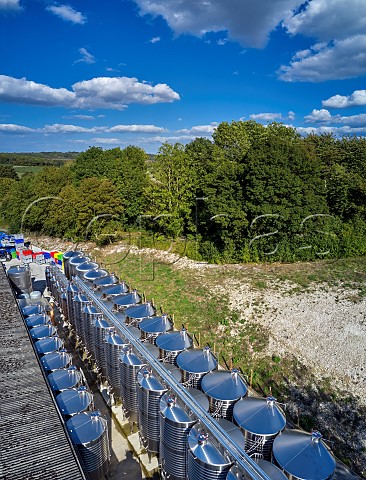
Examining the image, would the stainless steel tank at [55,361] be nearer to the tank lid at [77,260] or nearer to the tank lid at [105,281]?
the tank lid at [105,281]

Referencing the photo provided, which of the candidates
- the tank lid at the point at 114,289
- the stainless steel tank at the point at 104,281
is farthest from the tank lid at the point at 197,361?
the stainless steel tank at the point at 104,281

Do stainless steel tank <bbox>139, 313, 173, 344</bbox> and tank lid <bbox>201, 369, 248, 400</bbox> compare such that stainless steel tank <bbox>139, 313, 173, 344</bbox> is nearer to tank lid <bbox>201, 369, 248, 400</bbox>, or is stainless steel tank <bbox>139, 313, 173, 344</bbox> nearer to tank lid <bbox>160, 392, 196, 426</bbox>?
tank lid <bbox>201, 369, 248, 400</bbox>

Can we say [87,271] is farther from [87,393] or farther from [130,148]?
[130,148]

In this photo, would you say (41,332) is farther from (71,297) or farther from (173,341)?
(173,341)

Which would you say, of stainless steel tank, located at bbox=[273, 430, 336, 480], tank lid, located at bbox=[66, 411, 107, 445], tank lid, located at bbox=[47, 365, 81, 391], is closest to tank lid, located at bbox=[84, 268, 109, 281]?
tank lid, located at bbox=[47, 365, 81, 391]

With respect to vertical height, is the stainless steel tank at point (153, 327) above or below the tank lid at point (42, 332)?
above

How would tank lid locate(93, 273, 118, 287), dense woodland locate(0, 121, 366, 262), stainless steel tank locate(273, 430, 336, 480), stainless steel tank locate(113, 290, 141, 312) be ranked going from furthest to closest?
1. dense woodland locate(0, 121, 366, 262)
2. tank lid locate(93, 273, 118, 287)
3. stainless steel tank locate(113, 290, 141, 312)
4. stainless steel tank locate(273, 430, 336, 480)
